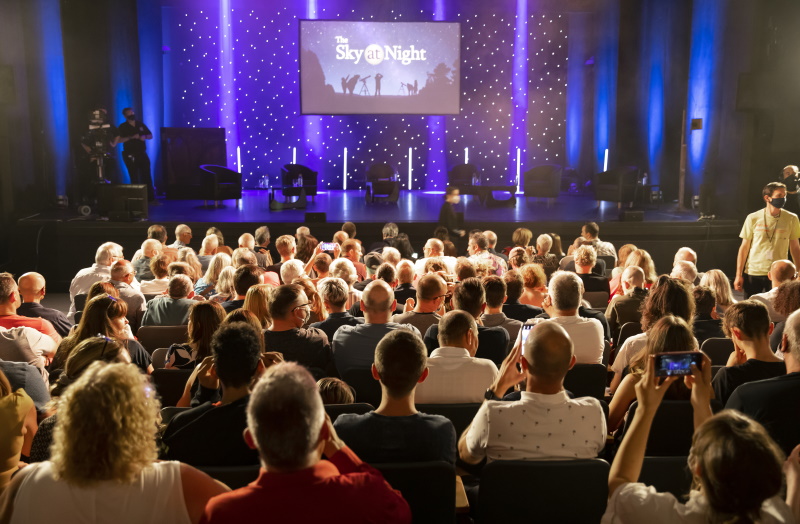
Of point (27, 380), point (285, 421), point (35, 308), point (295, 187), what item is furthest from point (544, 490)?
point (295, 187)

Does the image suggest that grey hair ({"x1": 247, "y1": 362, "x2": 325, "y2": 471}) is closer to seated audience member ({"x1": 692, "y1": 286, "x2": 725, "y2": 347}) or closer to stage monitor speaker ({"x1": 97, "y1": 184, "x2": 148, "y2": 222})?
seated audience member ({"x1": 692, "y1": 286, "x2": 725, "y2": 347})

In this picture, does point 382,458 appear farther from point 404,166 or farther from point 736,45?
point 404,166

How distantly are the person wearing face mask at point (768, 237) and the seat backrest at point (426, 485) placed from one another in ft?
17.0

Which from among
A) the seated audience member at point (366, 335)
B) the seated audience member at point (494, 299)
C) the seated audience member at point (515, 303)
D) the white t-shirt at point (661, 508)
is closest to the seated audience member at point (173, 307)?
the seated audience member at point (366, 335)

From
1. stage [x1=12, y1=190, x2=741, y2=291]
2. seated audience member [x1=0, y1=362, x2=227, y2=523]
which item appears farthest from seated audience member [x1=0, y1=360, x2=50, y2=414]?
stage [x1=12, y1=190, x2=741, y2=291]

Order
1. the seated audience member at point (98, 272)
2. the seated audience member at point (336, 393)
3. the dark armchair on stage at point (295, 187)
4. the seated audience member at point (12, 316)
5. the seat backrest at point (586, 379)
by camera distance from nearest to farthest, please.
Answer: the seated audience member at point (336, 393) → the seat backrest at point (586, 379) → the seated audience member at point (12, 316) → the seated audience member at point (98, 272) → the dark armchair on stage at point (295, 187)

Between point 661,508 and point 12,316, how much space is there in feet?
12.4

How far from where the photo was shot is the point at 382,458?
95.3 inches

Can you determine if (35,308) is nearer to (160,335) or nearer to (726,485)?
(160,335)

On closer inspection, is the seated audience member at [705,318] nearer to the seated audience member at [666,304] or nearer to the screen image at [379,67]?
the seated audience member at [666,304]

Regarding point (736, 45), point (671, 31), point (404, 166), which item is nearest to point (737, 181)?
point (736, 45)

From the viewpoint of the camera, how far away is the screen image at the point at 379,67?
15.0 meters

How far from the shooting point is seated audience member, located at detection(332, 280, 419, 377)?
385cm

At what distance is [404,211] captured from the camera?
1201cm
